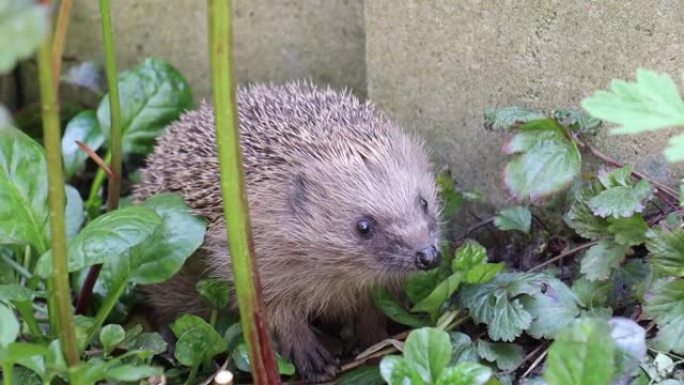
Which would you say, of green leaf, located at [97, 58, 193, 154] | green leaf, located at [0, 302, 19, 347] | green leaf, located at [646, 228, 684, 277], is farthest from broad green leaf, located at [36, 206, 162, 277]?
green leaf, located at [646, 228, 684, 277]

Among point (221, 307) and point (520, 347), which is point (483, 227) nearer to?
point (520, 347)

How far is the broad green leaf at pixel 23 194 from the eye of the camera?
9.59 ft

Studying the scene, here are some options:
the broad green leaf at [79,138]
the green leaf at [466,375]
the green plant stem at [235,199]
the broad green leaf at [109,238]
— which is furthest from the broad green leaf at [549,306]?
the broad green leaf at [79,138]

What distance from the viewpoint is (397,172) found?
10.6 feet

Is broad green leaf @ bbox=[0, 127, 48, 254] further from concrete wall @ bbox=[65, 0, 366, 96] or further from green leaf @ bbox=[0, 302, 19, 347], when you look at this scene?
concrete wall @ bbox=[65, 0, 366, 96]

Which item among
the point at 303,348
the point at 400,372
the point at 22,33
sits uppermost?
the point at 22,33

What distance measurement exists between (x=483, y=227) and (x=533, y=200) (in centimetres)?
65

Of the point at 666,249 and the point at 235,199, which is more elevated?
the point at 235,199

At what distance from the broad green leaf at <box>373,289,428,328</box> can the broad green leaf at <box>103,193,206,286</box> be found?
655 millimetres

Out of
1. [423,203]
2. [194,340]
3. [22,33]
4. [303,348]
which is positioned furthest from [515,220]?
[22,33]

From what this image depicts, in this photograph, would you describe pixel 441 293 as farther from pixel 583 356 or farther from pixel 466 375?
pixel 583 356

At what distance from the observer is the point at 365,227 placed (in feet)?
10.4

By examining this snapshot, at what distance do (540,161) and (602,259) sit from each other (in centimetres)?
33

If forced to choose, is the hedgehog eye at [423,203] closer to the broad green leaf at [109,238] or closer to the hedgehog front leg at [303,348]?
the hedgehog front leg at [303,348]
